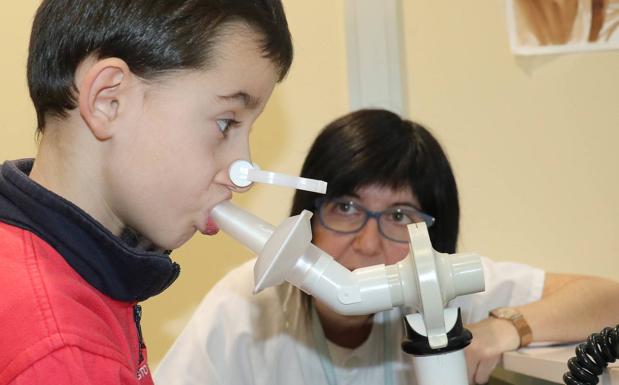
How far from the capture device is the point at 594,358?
0.81 m

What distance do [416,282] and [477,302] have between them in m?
0.91

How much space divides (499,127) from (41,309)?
1263 mm

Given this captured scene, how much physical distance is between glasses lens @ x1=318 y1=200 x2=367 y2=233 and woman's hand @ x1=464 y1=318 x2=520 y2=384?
0.86 ft

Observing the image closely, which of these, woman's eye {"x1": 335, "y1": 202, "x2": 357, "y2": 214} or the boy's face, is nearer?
the boy's face

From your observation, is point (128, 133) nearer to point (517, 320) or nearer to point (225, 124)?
point (225, 124)

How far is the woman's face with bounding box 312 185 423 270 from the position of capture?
1288 mm

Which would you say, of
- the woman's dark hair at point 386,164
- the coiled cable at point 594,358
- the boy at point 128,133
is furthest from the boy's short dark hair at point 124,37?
the woman's dark hair at point 386,164

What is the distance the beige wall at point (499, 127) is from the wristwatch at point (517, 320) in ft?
1.04

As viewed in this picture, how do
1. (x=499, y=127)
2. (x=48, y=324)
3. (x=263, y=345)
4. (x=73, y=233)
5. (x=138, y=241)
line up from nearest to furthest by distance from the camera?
(x=48, y=324) < (x=73, y=233) < (x=138, y=241) < (x=263, y=345) < (x=499, y=127)

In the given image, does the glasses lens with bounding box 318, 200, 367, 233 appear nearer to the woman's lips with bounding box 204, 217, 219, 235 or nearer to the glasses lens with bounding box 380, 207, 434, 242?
the glasses lens with bounding box 380, 207, 434, 242

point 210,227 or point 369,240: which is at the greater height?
point 210,227

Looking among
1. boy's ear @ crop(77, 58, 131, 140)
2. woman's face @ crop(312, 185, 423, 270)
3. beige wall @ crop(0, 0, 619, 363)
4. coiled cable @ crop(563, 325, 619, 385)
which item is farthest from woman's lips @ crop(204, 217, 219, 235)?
beige wall @ crop(0, 0, 619, 363)

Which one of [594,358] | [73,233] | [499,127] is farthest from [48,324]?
[499,127]

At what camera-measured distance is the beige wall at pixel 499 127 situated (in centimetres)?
161
